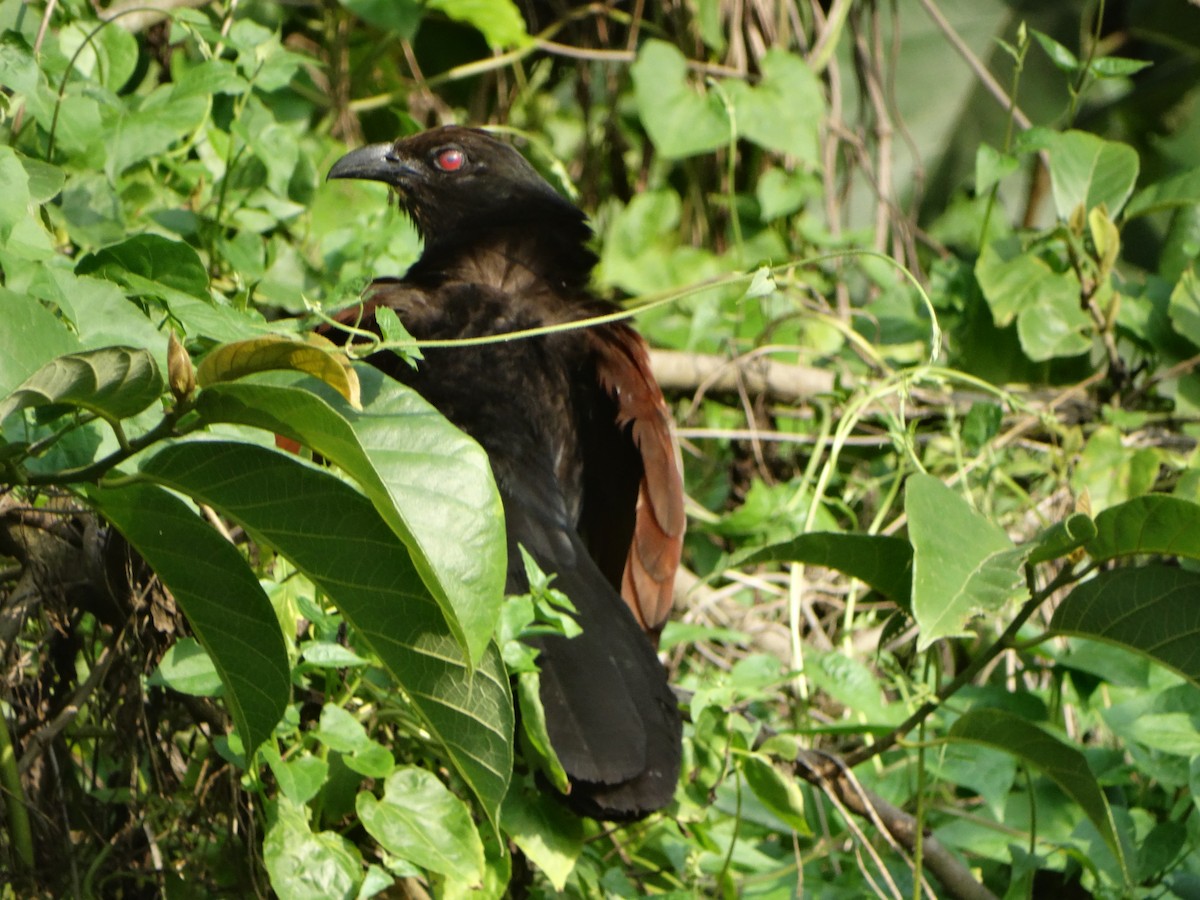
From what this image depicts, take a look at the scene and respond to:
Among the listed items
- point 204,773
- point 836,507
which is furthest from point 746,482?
point 204,773

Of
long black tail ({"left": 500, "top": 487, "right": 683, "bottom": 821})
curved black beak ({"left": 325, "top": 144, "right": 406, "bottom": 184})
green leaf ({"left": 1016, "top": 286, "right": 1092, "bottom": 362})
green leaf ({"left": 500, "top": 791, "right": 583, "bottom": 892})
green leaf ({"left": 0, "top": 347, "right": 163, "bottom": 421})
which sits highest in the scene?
green leaf ({"left": 0, "top": 347, "right": 163, "bottom": 421})

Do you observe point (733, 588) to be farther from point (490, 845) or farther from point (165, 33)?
point (165, 33)

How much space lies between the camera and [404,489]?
1008 mm

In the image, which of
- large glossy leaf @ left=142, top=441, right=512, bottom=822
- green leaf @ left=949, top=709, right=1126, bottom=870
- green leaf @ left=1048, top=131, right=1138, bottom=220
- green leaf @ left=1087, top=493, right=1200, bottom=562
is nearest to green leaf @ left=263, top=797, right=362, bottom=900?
large glossy leaf @ left=142, top=441, right=512, bottom=822

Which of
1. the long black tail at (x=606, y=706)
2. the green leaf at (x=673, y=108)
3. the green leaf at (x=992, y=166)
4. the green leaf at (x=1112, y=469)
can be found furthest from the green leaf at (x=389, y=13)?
the green leaf at (x=1112, y=469)

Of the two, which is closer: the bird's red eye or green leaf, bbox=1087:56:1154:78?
green leaf, bbox=1087:56:1154:78

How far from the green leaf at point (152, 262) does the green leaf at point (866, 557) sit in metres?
0.87

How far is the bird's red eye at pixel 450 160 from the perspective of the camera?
3.26 meters

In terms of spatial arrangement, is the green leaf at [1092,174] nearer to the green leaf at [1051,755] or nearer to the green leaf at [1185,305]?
the green leaf at [1185,305]

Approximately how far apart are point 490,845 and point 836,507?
1850 millimetres

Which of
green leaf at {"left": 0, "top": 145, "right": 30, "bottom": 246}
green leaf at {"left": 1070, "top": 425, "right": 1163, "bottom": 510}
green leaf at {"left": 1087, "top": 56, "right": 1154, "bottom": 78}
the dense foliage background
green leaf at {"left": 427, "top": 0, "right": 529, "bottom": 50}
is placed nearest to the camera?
the dense foliage background

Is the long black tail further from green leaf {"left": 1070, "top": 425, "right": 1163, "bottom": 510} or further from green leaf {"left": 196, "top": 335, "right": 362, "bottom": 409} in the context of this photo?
green leaf {"left": 1070, "top": 425, "right": 1163, "bottom": 510}

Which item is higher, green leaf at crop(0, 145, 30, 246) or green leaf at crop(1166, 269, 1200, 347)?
green leaf at crop(0, 145, 30, 246)

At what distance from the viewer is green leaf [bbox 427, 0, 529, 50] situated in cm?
Answer: 381
